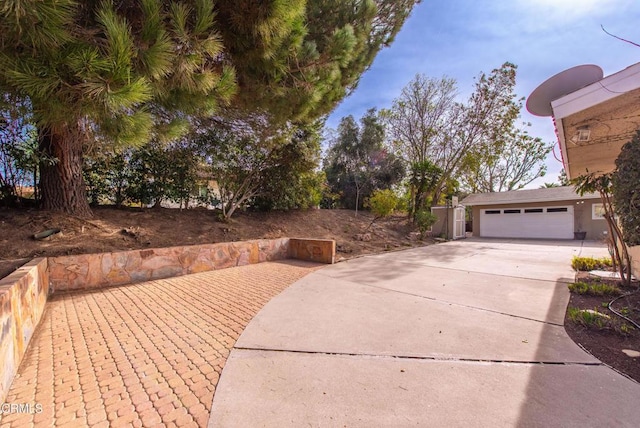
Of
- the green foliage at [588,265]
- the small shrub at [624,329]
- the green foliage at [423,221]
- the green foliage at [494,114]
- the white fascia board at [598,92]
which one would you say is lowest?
the small shrub at [624,329]

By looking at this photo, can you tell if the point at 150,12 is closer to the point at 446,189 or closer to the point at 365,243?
the point at 365,243

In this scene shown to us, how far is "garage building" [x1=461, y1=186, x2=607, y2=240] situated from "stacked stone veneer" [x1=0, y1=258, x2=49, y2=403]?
1821cm

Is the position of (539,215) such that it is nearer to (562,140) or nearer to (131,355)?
(562,140)

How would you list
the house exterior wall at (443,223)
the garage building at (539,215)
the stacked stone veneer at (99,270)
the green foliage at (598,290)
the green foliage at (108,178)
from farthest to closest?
the house exterior wall at (443,223), the garage building at (539,215), the green foliage at (108,178), the green foliage at (598,290), the stacked stone veneer at (99,270)

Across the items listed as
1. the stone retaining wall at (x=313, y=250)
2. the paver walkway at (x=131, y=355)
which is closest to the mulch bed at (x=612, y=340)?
the paver walkway at (x=131, y=355)

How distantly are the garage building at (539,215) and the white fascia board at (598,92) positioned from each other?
12.7 metres

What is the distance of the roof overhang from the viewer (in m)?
3.21

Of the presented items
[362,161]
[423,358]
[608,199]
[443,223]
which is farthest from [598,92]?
[362,161]

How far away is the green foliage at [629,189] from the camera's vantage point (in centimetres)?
347

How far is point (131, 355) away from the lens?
254 centimetres

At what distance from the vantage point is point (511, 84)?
45.1 feet

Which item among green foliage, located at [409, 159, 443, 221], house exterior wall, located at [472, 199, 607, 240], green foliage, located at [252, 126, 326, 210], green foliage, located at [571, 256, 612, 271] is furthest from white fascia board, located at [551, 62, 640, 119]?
house exterior wall, located at [472, 199, 607, 240]

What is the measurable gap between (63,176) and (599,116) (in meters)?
9.96

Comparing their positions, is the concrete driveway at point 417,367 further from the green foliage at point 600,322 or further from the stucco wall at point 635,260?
the stucco wall at point 635,260
